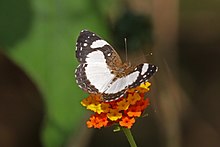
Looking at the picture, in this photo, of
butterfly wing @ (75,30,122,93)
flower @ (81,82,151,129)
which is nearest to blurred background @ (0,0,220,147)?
butterfly wing @ (75,30,122,93)

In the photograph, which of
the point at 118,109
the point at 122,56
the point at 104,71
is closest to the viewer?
the point at 118,109

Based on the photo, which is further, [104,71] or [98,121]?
[104,71]

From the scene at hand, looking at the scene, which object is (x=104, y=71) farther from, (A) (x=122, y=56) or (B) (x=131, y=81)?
(A) (x=122, y=56)

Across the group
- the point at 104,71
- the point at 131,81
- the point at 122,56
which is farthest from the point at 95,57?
the point at 122,56
